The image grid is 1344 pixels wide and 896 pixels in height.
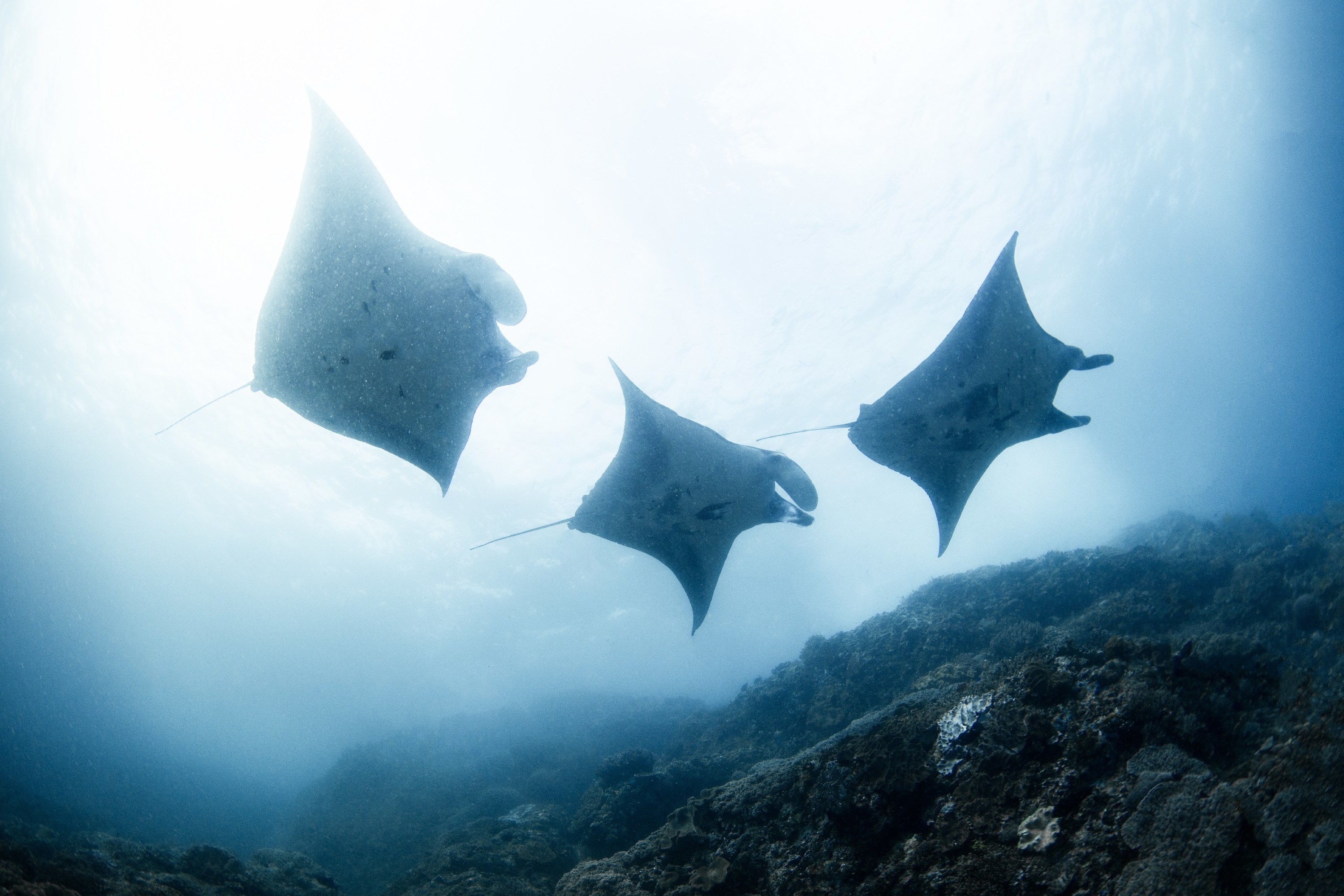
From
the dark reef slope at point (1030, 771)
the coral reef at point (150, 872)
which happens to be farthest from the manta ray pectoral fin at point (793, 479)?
the coral reef at point (150, 872)

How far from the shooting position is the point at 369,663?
163 feet

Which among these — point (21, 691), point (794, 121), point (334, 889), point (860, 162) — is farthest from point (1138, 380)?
point (21, 691)

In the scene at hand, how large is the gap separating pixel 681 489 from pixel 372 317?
2.88 m

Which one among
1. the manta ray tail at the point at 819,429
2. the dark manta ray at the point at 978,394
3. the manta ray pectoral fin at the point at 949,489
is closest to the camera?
the manta ray tail at the point at 819,429

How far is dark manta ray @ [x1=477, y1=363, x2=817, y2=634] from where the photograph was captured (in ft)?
15.1

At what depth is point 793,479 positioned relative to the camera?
196 inches

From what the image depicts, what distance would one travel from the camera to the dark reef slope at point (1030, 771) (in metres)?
1.79

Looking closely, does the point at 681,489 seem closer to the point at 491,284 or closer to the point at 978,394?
the point at 491,284

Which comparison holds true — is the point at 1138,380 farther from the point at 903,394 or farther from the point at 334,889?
the point at 334,889

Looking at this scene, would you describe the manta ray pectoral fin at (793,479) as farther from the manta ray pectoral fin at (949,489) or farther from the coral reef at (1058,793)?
the coral reef at (1058,793)

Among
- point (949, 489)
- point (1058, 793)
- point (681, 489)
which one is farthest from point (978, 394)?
point (1058, 793)

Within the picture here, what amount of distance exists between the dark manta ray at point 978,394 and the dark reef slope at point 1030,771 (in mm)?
1969

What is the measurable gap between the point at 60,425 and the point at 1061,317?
4524 cm

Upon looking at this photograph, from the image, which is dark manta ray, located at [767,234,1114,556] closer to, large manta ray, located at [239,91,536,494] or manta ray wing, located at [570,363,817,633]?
manta ray wing, located at [570,363,817,633]
